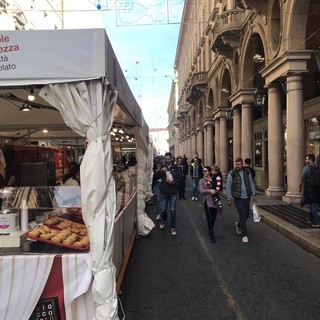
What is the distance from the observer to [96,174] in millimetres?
3490

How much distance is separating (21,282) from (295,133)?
11099mm

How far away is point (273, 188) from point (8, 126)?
10491mm

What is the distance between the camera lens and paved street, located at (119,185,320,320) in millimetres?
4602

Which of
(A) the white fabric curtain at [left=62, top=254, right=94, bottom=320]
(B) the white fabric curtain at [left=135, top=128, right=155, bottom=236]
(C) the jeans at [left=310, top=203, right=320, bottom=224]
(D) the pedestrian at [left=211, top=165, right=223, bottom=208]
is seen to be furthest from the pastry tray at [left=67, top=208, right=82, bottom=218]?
(C) the jeans at [left=310, top=203, right=320, bottom=224]

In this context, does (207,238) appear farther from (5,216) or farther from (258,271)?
(5,216)

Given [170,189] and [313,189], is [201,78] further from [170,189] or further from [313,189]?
[313,189]

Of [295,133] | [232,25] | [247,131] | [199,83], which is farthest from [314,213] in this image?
[199,83]

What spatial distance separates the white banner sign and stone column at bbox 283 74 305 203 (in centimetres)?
1059

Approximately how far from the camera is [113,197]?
370 centimetres

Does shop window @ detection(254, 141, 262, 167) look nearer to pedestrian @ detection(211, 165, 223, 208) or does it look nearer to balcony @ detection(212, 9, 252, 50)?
balcony @ detection(212, 9, 252, 50)

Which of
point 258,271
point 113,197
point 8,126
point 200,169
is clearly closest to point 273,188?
point 200,169

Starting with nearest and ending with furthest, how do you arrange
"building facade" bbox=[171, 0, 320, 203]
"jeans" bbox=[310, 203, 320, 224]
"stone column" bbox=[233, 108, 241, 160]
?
1. "jeans" bbox=[310, 203, 320, 224]
2. "building facade" bbox=[171, 0, 320, 203]
3. "stone column" bbox=[233, 108, 241, 160]

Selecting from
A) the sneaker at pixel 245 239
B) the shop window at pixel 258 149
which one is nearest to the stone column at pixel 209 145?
the shop window at pixel 258 149

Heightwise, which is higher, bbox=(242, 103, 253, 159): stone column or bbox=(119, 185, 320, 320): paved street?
bbox=(242, 103, 253, 159): stone column
